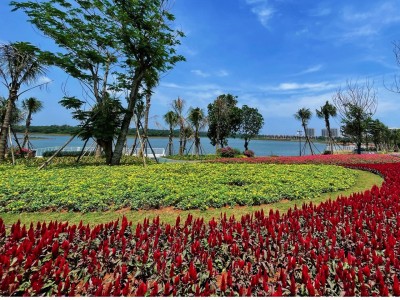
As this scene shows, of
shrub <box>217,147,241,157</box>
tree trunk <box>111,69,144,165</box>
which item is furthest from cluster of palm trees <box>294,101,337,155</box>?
tree trunk <box>111,69,144,165</box>

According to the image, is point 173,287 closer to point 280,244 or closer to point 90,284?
point 90,284

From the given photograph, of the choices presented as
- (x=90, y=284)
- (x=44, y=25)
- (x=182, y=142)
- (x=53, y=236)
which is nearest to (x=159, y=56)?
(x=44, y=25)

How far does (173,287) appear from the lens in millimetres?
2406

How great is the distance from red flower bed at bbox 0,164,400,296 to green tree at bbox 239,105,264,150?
112 feet

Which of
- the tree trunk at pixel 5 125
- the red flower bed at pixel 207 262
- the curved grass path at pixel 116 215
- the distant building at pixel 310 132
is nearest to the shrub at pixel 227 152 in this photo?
the distant building at pixel 310 132

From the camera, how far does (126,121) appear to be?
544 inches

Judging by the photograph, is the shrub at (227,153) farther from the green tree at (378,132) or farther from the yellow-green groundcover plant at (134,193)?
the green tree at (378,132)

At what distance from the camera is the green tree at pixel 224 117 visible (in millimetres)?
34209

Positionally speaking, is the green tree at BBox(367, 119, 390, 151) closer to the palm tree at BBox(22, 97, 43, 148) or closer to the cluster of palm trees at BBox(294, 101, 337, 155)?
the cluster of palm trees at BBox(294, 101, 337, 155)

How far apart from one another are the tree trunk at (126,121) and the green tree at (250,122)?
83.2 feet

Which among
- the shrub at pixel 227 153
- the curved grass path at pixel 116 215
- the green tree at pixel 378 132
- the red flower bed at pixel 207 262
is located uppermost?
the green tree at pixel 378 132

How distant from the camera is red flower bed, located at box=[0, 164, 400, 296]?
236cm

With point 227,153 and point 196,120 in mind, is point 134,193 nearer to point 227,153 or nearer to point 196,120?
point 227,153

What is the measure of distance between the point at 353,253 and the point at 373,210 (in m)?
2.18
